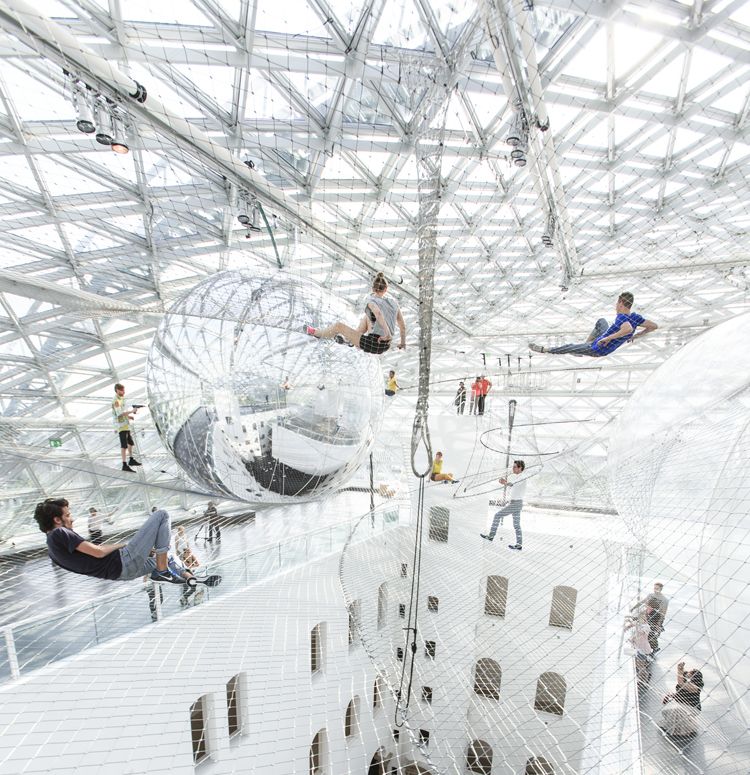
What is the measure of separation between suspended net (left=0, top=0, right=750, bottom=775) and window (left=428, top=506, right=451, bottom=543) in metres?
0.05

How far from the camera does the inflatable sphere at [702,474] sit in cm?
92

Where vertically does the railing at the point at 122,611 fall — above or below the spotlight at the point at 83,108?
below

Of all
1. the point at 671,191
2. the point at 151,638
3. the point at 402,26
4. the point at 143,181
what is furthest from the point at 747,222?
the point at 151,638

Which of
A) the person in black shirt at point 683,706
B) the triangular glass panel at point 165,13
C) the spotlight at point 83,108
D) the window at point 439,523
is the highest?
the triangular glass panel at point 165,13

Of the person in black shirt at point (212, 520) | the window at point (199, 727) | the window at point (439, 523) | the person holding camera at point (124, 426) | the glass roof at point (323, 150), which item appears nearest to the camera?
the glass roof at point (323, 150)

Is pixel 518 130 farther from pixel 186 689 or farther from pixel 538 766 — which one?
pixel 186 689

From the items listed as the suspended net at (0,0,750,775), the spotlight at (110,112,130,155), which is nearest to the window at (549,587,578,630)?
the suspended net at (0,0,750,775)

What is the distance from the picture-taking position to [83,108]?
1.64m

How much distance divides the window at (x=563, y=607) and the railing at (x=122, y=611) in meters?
3.05

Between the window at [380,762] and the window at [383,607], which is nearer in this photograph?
the window at [380,762]

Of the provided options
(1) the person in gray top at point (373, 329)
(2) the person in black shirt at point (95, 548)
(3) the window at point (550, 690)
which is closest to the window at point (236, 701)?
(2) the person in black shirt at point (95, 548)

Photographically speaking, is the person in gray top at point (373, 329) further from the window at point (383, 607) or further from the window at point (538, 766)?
the window at point (383, 607)

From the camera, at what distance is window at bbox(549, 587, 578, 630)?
495 centimetres

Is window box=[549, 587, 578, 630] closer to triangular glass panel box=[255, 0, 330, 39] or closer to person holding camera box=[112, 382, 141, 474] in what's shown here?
person holding camera box=[112, 382, 141, 474]
